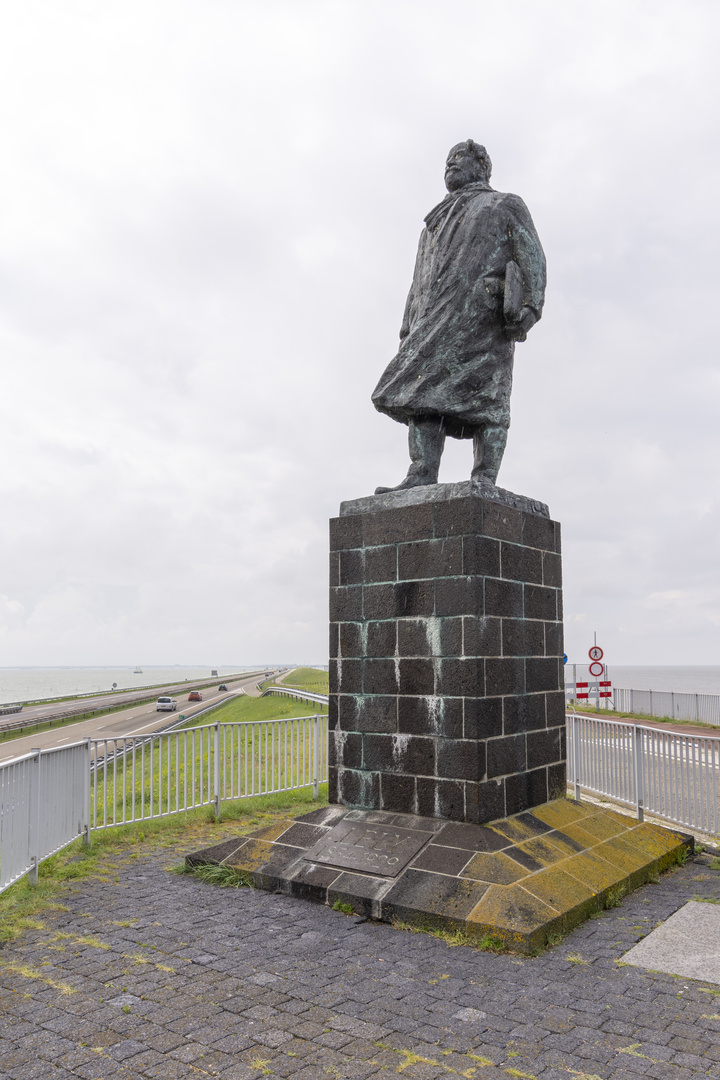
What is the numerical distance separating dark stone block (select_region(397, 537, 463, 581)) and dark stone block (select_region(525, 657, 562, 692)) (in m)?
1.10

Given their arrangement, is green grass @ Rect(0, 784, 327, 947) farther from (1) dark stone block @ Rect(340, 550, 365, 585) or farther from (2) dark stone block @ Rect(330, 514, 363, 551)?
(2) dark stone block @ Rect(330, 514, 363, 551)

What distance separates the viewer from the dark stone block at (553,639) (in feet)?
20.9

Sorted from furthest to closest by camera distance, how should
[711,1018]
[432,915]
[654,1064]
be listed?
[432,915], [711,1018], [654,1064]

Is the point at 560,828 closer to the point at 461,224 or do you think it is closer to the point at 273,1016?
the point at 273,1016

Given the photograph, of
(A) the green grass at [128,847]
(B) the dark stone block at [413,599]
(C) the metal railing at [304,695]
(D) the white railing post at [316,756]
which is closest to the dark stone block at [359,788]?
(B) the dark stone block at [413,599]

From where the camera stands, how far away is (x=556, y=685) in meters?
6.45

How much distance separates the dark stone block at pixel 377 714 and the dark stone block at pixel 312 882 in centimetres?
109

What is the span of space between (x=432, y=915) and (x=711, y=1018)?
1624mm

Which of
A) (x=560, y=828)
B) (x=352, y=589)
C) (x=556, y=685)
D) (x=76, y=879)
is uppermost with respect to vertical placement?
(x=352, y=589)

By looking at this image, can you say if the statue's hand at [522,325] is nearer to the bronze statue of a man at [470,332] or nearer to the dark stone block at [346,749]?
the bronze statue of a man at [470,332]

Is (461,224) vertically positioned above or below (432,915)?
above

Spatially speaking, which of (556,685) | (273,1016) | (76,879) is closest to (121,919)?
(76,879)

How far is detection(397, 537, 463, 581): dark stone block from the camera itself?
220 inches

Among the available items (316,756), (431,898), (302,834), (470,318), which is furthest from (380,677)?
(316,756)
